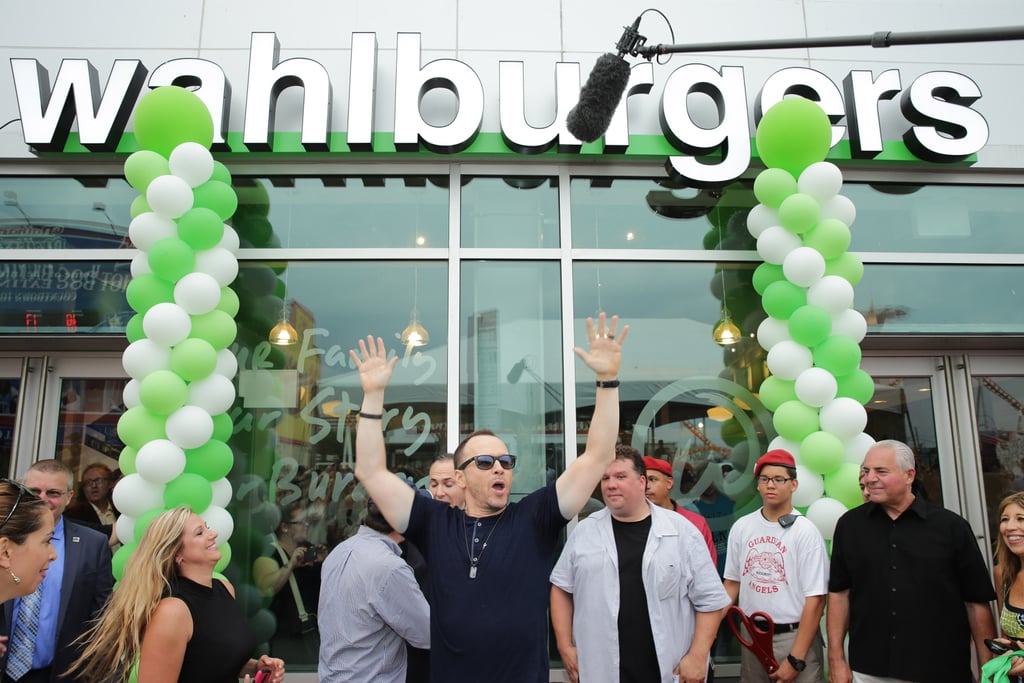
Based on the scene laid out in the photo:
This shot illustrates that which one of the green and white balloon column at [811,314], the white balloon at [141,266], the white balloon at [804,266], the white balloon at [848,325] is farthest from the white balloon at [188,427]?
the white balloon at [848,325]

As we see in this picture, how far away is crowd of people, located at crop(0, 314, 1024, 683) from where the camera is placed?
256 cm

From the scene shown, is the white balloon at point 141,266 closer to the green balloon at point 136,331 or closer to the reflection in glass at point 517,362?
the green balloon at point 136,331

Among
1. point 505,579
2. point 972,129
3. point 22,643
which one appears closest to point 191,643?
point 505,579

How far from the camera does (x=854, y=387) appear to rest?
4.70 m

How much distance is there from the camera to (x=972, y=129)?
5.59 metres

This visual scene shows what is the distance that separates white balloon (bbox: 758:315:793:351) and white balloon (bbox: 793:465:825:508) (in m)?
0.87

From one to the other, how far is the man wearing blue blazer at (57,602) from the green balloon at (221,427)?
995 mm

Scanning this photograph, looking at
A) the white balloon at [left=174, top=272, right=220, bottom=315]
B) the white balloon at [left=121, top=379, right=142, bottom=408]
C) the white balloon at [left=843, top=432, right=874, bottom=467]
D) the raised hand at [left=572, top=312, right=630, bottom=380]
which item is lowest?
the white balloon at [left=843, top=432, right=874, bottom=467]

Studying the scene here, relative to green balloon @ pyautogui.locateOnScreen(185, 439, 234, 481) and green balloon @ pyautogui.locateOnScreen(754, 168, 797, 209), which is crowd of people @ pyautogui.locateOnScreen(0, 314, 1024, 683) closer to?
green balloon @ pyautogui.locateOnScreen(185, 439, 234, 481)

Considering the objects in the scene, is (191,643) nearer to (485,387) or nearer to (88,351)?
(485,387)

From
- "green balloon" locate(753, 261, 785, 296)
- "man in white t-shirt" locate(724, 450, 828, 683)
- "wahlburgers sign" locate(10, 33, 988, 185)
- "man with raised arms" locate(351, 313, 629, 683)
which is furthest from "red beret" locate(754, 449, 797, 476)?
"wahlburgers sign" locate(10, 33, 988, 185)

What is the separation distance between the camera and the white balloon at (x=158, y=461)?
4.16m

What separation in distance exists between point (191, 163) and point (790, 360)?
3.94 meters

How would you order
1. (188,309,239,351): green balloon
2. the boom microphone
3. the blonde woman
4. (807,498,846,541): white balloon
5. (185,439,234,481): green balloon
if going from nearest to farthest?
1. the blonde woman
2. the boom microphone
3. (807,498,846,541): white balloon
4. (185,439,234,481): green balloon
5. (188,309,239,351): green balloon
